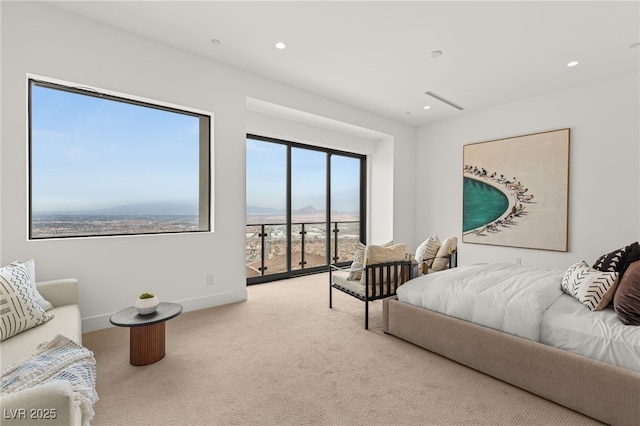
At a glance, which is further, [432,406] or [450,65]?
[450,65]

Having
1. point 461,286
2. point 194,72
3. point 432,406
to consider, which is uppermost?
point 194,72

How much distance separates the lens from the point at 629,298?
5.95 ft

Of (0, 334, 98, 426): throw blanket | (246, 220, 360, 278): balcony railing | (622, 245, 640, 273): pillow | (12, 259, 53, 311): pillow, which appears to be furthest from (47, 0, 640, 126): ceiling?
(0, 334, 98, 426): throw blanket

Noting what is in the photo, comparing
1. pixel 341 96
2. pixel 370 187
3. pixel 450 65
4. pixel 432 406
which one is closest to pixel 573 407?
pixel 432 406

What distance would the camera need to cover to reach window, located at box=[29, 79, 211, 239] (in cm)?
277

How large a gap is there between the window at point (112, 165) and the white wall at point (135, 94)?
6.2 inches

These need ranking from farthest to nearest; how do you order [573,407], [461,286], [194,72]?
[194,72]
[461,286]
[573,407]

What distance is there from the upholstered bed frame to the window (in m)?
2.76

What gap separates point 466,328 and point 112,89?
12.8ft

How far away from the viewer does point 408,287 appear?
9.18ft

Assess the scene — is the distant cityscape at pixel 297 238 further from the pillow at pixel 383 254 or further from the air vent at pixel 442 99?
the air vent at pixel 442 99

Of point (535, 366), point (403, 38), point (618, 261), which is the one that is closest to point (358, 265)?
point (535, 366)

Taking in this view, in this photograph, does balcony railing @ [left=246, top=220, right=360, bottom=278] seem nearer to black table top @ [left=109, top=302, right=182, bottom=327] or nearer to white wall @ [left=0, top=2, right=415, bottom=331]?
white wall @ [left=0, top=2, right=415, bottom=331]

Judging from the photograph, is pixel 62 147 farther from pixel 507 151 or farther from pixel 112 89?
pixel 507 151
